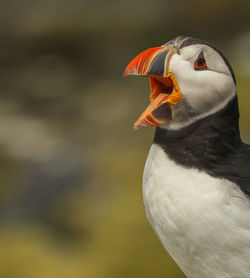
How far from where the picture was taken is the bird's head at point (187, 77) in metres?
1.18

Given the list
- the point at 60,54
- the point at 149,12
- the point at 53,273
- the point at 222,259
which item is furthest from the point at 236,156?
the point at 60,54

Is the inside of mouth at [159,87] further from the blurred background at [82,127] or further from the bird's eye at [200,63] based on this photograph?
the blurred background at [82,127]

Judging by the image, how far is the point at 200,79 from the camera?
1175 mm

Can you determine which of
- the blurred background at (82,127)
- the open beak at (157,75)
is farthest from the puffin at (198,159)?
the blurred background at (82,127)

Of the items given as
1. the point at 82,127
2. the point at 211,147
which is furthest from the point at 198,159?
the point at 82,127

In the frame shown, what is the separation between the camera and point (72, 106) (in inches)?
175

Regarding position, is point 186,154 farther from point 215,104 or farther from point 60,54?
point 60,54

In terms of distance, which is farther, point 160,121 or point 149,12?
point 149,12

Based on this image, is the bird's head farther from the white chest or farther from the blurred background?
the blurred background

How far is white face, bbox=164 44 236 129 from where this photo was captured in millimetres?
1175

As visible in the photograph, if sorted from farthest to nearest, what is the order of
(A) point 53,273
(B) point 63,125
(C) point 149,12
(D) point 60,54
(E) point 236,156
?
(D) point 60,54, (C) point 149,12, (B) point 63,125, (A) point 53,273, (E) point 236,156

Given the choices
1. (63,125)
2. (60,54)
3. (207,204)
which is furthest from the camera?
(60,54)

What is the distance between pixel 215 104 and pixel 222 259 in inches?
15.3

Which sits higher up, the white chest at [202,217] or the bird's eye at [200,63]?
the bird's eye at [200,63]
